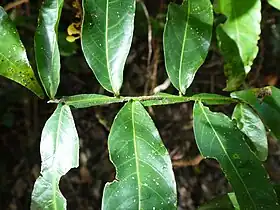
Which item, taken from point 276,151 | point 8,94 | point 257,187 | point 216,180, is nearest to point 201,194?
point 216,180

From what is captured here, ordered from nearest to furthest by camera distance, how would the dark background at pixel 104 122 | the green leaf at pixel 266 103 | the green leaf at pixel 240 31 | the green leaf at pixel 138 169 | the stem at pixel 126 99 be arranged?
the green leaf at pixel 138 169 → the stem at pixel 126 99 → the green leaf at pixel 266 103 → the green leaf at pixel 240 31 → the dark background at pixel 104 122

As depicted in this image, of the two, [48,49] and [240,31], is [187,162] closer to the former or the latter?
[240,31]

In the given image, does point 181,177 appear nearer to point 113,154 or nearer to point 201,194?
point 201,194

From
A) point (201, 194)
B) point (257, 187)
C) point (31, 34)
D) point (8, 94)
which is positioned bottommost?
point (201, 194)

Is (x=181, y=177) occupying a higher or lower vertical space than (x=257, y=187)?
lower

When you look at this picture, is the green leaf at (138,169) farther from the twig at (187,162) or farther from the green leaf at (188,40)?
the twig at (187,162)

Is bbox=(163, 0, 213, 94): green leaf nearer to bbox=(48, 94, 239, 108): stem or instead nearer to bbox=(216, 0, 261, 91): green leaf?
bbox=(48, 94, 239, 108): stem

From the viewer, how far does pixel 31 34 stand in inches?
77.5

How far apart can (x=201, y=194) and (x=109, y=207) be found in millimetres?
1290

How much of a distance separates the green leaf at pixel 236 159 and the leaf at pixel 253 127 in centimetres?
11

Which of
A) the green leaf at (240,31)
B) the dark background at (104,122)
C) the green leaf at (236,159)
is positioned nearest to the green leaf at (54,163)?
the green leaf at (236,159)

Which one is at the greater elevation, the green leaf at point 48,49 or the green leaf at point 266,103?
the green leaf at point 48,49

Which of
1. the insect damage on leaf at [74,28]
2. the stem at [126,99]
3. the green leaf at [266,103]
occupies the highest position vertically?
the insect damage on leaf at [74,28]

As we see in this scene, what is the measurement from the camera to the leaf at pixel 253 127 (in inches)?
43.8
